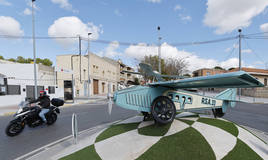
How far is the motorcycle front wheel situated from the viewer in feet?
15.7

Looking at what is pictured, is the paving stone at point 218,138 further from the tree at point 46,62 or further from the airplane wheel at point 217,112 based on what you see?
the tree at point 46,62

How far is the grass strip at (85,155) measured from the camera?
2971 millimetres

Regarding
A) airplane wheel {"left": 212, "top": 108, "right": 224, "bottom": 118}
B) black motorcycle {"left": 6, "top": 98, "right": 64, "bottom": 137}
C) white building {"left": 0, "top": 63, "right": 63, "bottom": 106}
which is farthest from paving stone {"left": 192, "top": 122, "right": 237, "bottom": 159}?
white building {"left": 0, "top": 63, "right": 63, "bottom": 106}

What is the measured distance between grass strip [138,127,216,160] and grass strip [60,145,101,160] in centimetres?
115

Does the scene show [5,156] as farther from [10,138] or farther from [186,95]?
[186,95]

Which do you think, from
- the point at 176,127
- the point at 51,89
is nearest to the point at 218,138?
the point at 176,127

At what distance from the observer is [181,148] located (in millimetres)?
2885

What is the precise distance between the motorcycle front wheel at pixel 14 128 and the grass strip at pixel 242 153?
7.04 m

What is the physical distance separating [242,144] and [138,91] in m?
2.96

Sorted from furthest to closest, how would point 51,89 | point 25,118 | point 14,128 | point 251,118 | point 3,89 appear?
point 51,89 → point 3,89 → point 251,118 → point 25,118 → point 14,128

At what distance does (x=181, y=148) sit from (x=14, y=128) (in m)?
6.24

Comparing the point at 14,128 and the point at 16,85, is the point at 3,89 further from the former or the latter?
the point at 14,128

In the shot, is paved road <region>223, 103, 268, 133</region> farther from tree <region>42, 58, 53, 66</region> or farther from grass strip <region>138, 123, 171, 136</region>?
tree <region>42, 58, 53, 66</region>

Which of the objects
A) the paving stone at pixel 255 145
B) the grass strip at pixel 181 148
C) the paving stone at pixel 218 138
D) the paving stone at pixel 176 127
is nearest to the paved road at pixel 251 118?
the paving stone at pixel 255 145
